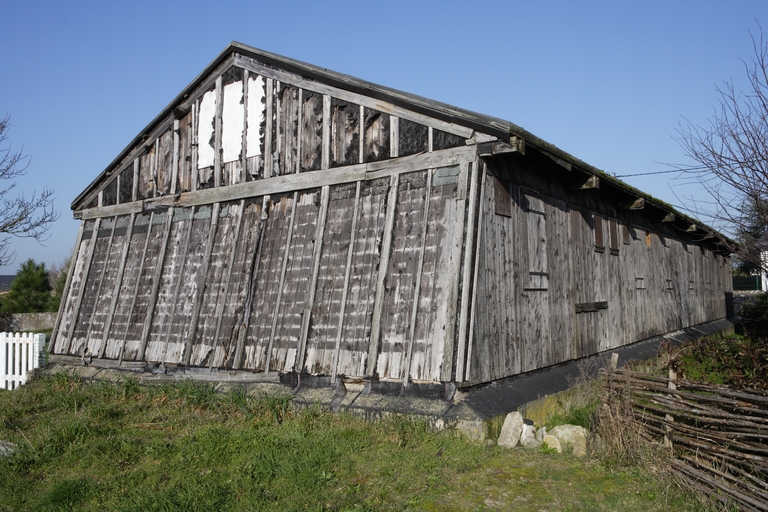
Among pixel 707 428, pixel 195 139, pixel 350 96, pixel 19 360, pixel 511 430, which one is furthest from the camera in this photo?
pixel 19 360

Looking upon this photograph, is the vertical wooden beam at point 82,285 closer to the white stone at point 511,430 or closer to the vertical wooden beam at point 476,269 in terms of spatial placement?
the vertical wooden beam at point 476,269

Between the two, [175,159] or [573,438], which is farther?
[175,159]

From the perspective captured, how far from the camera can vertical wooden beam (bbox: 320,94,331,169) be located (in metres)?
9.88

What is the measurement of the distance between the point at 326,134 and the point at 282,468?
555 cm

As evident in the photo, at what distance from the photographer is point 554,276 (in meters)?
10.1

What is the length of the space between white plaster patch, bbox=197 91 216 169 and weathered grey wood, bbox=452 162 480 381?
5794mm

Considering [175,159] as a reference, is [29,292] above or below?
below

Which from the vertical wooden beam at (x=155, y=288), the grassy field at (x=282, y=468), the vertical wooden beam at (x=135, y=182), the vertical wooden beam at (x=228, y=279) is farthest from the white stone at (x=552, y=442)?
the vertical wooden beam at (x=135, y=182)

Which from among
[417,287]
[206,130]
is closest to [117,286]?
[206,130]

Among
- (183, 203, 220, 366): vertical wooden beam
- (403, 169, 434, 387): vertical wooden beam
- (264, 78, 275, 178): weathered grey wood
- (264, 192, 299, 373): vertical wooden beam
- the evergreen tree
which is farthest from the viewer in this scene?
the evergreen tree

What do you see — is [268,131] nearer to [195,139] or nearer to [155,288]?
[195,139]

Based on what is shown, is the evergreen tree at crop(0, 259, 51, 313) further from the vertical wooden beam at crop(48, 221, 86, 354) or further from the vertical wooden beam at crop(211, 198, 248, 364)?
the vertical wooden beam at crop(211, 198, 248, 364)

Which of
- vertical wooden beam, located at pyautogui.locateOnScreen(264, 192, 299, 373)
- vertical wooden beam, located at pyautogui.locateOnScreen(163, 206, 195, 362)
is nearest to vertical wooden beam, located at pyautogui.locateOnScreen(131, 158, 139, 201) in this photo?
vertical wooden beam, located at pyautogui.locateOnScreen(163, 206, 195, 362)

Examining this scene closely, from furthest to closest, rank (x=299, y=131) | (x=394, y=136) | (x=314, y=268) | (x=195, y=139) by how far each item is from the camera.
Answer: (x=195, y=139), (x=299, y=131), (x=314, y=268), (x=394, y=136)
